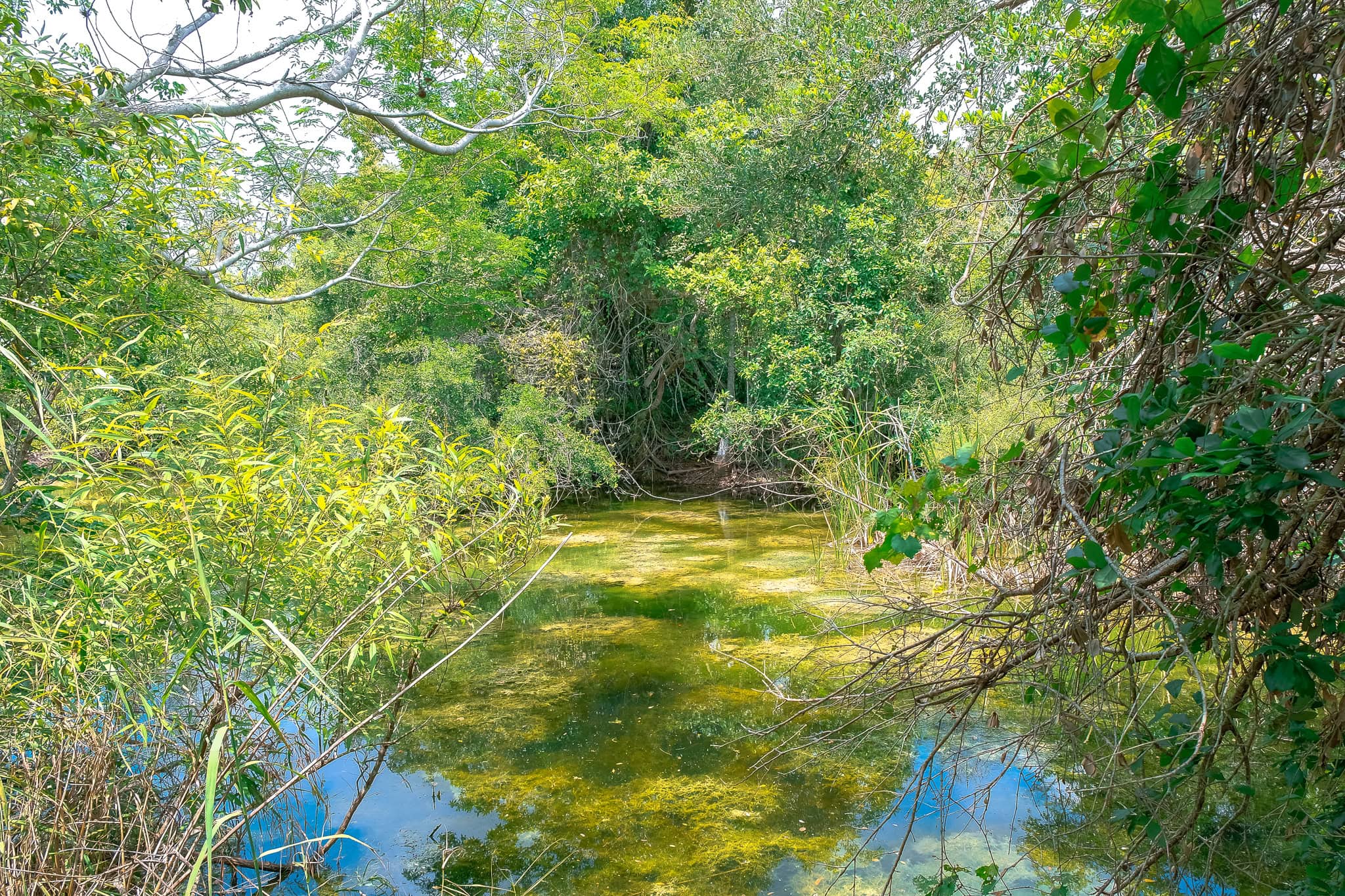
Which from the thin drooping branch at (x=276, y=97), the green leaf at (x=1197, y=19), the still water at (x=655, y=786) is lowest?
the still water at (x=655, y=786)

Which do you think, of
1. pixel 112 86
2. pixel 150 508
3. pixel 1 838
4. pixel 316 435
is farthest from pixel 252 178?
pixel 1 838

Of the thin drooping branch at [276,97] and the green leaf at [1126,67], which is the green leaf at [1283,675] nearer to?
the green leaf at [1126,67]

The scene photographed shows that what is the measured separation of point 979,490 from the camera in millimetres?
1715

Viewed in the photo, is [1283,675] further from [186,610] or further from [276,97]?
[276,97]

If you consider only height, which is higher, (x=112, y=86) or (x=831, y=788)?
(x=112, y=86)

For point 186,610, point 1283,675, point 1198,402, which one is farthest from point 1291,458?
point 186,610

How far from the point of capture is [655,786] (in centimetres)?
324

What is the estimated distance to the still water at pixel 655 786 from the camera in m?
2.67

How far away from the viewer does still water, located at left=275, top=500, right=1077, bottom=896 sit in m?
2.67

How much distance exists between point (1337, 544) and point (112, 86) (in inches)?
148

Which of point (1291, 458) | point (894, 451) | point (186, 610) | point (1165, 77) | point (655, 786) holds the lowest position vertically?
point (655, 786)

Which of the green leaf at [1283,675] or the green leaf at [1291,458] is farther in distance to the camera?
the green leaf at [1283,675]

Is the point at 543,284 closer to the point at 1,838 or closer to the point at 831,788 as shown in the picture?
the point at 831,788

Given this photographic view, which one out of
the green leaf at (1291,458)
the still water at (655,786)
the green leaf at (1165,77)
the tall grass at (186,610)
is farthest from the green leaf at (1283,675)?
the tall grass at (186,610)
